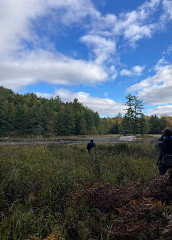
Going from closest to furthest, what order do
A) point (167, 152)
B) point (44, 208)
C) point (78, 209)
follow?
point (78, 209)
point (44, 208)
point (167, 152)

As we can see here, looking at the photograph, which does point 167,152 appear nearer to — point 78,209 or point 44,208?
point 78,209

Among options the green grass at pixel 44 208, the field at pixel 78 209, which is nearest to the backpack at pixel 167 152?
the field at pixel 78 209

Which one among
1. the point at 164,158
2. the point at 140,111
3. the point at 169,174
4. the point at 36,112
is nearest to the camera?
the point at 169,174

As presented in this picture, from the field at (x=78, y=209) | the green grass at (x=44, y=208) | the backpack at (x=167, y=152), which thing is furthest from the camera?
the backpack at (x=167, y=152)

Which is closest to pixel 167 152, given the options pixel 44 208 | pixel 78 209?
pixel 78 209

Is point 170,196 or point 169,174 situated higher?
point 169,174

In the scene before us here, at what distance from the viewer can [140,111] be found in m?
51.1

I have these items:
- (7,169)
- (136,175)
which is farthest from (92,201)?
(136,175)

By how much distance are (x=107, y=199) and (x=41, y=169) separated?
7.92ft

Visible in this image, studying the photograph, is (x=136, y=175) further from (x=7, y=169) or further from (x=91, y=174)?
(x=7, y=169)

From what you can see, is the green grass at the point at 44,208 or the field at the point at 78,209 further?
the green grass at the point at 44,208

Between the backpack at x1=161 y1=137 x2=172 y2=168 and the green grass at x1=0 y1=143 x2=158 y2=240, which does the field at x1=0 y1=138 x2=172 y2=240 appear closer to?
the green grass at x1=0 y1=143 x2=158 y2=240

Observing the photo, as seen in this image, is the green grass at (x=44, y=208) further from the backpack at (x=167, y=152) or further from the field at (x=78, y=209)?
the backpack at (x=167, y=152)

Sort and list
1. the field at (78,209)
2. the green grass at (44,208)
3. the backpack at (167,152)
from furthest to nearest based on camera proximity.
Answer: the backpack at (167,152)
the green grass at (44,208)
the field at (78,209)
